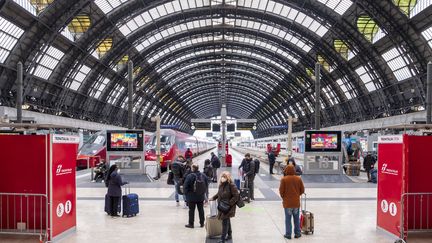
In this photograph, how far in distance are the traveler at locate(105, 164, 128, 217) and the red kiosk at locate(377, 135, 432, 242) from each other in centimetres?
682

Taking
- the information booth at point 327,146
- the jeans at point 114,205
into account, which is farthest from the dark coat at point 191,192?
the information booth at point 327,146

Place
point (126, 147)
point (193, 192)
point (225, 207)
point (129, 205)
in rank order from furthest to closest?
point (126, 147) < point (129, 205) < point (193, 192) < point (225, 207)

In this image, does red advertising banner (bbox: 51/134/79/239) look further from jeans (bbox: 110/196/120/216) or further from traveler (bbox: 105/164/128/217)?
jeans (bbox: 110/196/120/216)

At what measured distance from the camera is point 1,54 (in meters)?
32.5

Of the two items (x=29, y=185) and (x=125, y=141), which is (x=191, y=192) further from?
(x=125, y=141)

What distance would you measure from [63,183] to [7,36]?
25989 millimetres

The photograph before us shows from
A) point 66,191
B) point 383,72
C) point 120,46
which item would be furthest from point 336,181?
point 120,46

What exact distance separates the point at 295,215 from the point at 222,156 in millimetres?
25751

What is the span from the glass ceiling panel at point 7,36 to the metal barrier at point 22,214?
24.1m

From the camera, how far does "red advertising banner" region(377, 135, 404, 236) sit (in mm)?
9484

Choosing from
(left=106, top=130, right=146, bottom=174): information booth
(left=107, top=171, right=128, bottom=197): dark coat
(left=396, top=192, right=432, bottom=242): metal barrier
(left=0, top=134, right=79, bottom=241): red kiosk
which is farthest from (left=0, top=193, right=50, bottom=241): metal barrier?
(left=106, top=130, right=146, bottom=174): information booth

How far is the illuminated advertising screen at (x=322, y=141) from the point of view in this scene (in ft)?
84.1

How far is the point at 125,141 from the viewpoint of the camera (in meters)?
24.4

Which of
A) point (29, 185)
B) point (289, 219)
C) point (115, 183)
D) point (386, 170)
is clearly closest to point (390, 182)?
point (386, 170)
